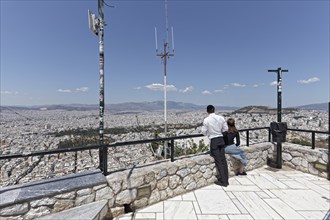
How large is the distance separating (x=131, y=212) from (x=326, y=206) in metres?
3.56

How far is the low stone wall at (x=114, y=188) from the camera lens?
2207 mm

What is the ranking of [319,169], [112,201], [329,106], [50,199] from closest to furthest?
[50,199]
[112,201]
[329,106]
[319,169]

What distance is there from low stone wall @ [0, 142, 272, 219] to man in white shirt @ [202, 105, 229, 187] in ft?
0.69

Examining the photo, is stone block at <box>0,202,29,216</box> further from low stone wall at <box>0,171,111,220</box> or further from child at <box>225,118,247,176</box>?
child at <box>225,118,247,176</box>

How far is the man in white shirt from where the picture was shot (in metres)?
3.88

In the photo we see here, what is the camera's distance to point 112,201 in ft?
9.25

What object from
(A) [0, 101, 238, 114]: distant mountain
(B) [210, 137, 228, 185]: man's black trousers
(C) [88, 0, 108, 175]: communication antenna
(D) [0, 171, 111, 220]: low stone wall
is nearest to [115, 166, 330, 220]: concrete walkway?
(B) [210, 137, 228, 185]: man's black trousers

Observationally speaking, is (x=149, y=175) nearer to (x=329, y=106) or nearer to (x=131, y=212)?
(x=131, y=212)

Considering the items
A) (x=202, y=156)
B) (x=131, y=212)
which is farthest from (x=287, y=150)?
(x=131, y=212)

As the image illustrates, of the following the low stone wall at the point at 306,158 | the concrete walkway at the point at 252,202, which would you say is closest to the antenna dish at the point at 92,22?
the concrete walkway at the point at 252,202

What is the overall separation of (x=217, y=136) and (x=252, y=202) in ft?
4.60

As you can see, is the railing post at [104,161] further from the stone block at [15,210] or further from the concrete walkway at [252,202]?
the stone block at [15,210]

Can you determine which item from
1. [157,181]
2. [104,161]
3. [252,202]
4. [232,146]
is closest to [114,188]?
[104,161]

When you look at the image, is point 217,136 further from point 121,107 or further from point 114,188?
point 121,107
